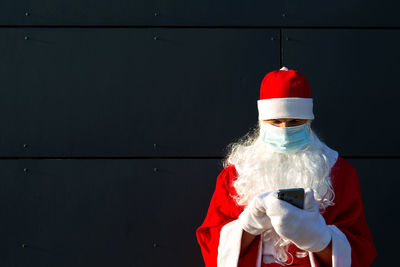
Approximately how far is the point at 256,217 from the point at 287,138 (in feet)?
1.46

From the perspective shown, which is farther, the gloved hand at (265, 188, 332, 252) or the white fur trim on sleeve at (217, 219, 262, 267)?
the white fur trim on sleeve at (217, 219, 262, 267)

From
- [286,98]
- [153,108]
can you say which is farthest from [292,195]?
[153,108]

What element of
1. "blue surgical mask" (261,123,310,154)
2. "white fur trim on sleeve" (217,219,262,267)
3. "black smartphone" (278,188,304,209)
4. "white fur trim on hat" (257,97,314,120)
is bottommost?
"white fur trim on sleeve" (217,219,262,267)

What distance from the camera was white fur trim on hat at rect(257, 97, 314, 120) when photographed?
8.57 ft

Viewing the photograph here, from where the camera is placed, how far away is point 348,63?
3279 millimetres

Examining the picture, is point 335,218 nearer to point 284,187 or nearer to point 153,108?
point 284,187

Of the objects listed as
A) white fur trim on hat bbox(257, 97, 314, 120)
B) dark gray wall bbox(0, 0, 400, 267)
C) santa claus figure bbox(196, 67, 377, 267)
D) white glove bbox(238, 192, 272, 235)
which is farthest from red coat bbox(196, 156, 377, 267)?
dark gray wall bbox(0, 0, 400, 267)

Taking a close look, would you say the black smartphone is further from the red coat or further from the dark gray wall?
the dark gray wall

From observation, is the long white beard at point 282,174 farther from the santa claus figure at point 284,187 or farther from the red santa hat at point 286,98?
the red santa hat at point 286,98

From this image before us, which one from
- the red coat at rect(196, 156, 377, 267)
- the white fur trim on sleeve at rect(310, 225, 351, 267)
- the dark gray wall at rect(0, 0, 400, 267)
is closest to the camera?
the white fur trim on sleeve at rect(310, 225, 351, 267)

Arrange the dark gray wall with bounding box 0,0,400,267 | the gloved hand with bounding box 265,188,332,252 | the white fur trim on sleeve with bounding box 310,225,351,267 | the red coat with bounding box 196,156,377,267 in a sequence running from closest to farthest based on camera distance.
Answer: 1. the gloved hand with bounding box 265,188,332,252
2. the white fur trim on sleeve with bounding box 310,225,351,267
3. the red coat with bounding box 196,156,377,267
4. the dark gray wall with bounding box 0,0,400,267

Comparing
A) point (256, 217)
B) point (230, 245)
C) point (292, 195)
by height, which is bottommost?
point (230, 245)

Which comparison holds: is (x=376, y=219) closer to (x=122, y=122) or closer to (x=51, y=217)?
(x=122, y=122)

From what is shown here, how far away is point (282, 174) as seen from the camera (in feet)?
8.63
